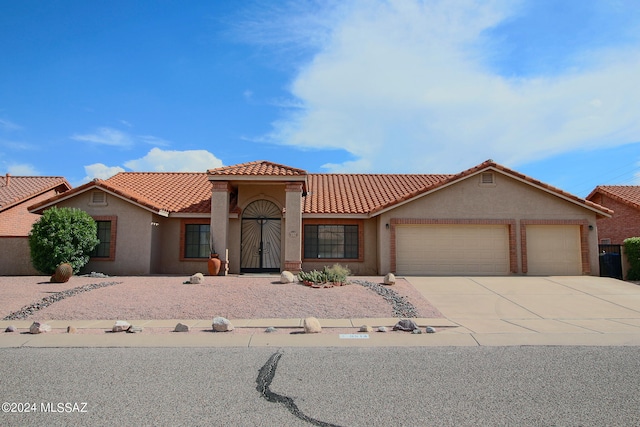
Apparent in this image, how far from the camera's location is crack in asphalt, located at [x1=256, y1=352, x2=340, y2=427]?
479cm

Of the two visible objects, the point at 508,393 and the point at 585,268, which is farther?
the point at 585,268

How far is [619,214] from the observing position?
27031 mm

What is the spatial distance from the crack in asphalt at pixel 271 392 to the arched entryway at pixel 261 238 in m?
13.0

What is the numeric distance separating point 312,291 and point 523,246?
9.73 meters

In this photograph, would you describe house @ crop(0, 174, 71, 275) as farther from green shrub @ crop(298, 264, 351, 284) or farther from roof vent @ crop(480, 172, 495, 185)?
roof vent @ crop(480, 172, 495, 185)

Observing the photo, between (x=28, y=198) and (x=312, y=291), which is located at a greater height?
(x=28, y=198)

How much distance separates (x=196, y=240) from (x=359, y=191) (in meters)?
8.14

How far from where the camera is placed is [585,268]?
1853 cm

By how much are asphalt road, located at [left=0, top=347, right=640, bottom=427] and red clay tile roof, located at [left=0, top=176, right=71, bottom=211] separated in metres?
21.7

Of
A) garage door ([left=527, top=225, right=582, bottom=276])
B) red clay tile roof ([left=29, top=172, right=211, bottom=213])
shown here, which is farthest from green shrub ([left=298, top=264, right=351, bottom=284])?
garage door ([left=527, top=225, right=582, bottom=276])

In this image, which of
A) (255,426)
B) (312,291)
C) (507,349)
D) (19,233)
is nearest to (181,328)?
(312,291)

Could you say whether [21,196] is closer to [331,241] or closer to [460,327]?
[331,241]

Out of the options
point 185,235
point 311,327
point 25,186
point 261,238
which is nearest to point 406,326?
point 311,327

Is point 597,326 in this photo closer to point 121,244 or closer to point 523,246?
point 523,246
